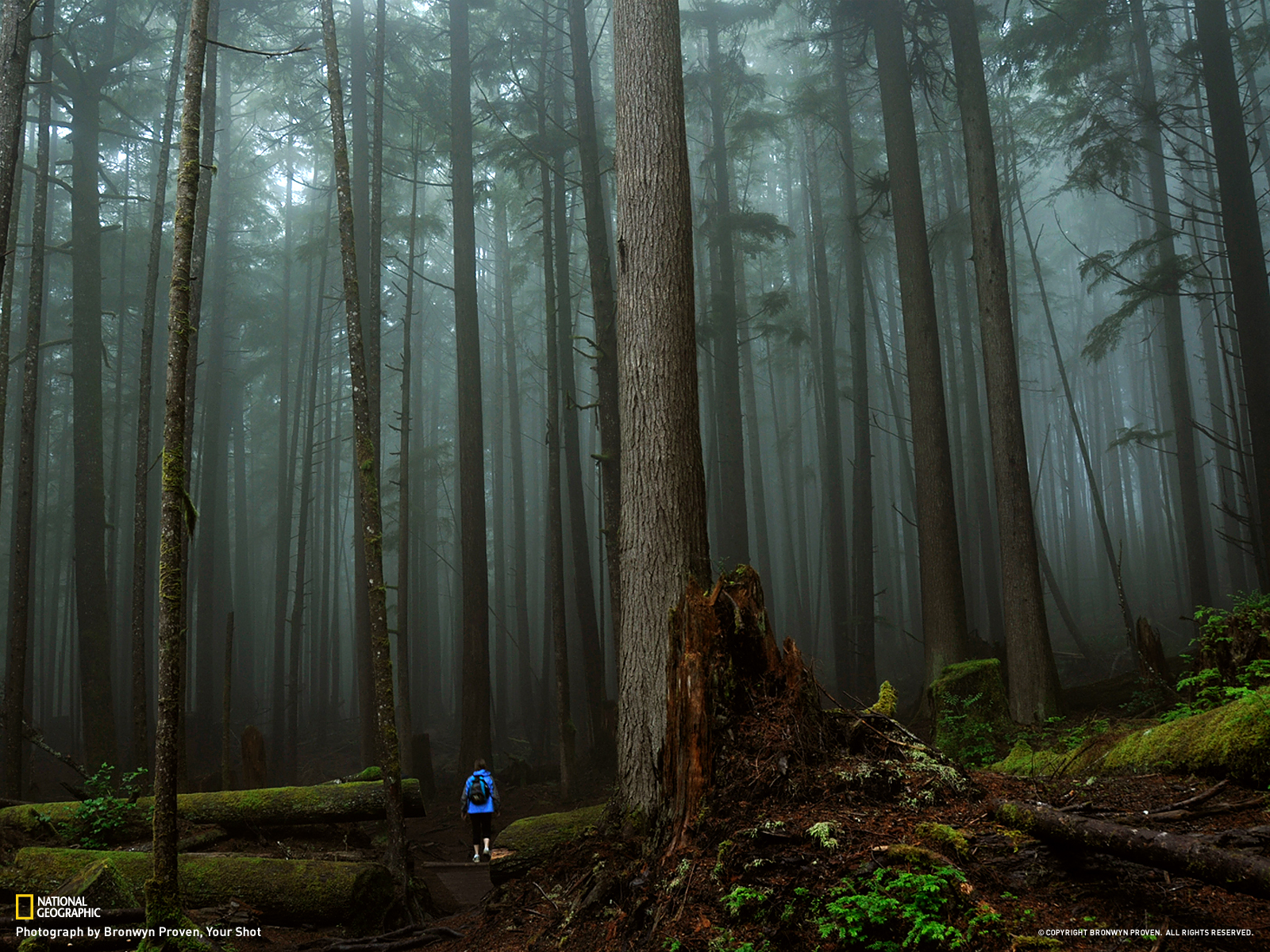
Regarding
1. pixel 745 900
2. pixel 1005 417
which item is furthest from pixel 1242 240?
pixel 745 900

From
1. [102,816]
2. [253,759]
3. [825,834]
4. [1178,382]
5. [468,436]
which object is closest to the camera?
[825,834]

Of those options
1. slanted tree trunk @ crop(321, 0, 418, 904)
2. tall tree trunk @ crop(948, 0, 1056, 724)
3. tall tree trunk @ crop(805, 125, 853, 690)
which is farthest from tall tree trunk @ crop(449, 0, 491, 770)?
tall tree trunk @ crop(948, 0, 1056, 724)

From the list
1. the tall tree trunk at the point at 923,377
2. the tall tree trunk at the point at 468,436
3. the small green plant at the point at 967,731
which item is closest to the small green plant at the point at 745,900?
the small green plant at the point at 967,731

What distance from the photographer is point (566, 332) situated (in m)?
A: 16.6

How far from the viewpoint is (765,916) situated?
137 inches

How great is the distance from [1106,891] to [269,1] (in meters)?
20.7

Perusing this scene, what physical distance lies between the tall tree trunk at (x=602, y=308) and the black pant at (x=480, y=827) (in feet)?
10.5

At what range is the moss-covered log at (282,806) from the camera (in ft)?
26.8

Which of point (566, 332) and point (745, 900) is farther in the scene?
point (566, 332)

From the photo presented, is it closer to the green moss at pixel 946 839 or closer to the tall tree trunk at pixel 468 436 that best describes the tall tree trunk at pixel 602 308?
the tall tree trunk at pixel 468 436

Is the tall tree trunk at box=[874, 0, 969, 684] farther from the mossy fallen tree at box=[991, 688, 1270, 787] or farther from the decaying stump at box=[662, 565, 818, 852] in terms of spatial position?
the decaying stump at box=[662, 565, 818, 852]

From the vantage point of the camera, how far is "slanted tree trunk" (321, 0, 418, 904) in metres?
7.25

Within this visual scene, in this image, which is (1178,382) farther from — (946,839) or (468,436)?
(946,839)

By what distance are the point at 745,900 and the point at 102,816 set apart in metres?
7.80
